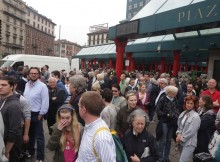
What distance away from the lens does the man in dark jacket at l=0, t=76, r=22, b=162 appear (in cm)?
317

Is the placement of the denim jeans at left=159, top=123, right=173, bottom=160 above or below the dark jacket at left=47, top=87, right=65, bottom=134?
below

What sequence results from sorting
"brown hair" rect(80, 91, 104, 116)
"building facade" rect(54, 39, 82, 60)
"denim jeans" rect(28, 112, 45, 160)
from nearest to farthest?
"brown hair" rect(80, 91, 104, 116), "denim jeans" rect(28, 112, 45, 160), "building facade" rect(54, 39, 82, 60)

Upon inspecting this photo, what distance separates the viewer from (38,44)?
267ft

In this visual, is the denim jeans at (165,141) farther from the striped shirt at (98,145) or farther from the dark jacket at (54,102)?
the striped shirt at (98,145)

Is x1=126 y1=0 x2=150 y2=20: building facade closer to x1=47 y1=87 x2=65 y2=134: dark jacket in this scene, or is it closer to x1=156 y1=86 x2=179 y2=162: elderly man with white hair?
x1=47 y1=87 x2=65 y2=134: dark jacket

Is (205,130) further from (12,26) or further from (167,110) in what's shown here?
(12,26)

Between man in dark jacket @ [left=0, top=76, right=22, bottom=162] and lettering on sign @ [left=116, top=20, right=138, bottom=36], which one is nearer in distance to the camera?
man in dark jacket @ [left=0, top=76, right=22, bottom=162]

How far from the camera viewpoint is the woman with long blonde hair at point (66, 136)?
9.04 feet

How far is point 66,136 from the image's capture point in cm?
282

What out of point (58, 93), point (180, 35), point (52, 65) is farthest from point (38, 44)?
point (58, 93)

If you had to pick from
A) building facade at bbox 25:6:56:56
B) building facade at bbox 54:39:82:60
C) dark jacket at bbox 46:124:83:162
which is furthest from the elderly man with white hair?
building facade at bbox 54:39:82:60

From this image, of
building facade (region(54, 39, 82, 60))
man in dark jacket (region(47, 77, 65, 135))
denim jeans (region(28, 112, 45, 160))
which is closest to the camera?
denim jeans (region(28, 112, 45, 160))

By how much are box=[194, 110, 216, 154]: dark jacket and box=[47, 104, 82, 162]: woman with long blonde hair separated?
2419mm

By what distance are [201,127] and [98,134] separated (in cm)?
279
